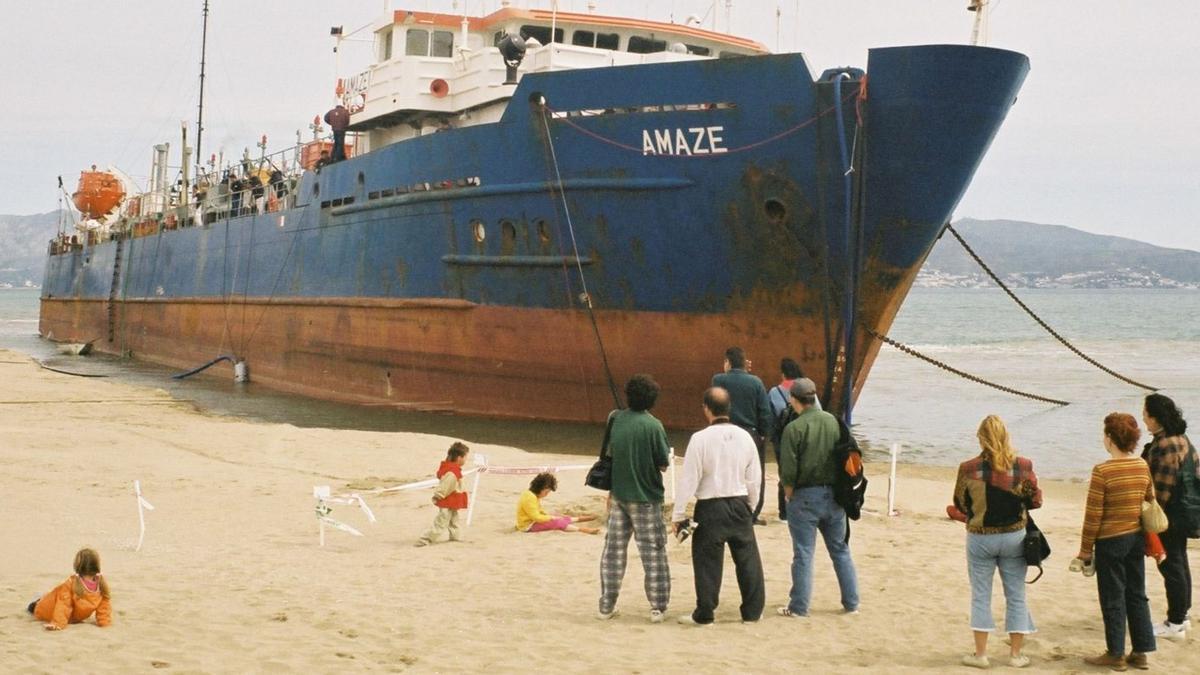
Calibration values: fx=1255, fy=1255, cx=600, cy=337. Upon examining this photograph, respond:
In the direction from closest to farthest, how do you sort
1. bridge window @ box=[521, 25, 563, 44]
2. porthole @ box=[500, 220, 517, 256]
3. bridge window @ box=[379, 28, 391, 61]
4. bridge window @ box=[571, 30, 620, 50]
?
1. porthole @ box=[500, 220, 517, 256]
2. bridge window @ box=[571, 30, 620, 50]
3. bridge window @ box=[521, 25, 563, 44]
4. bridge window @ box=[379, 28, 391, 61]

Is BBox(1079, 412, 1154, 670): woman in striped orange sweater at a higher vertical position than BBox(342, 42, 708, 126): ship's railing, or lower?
lower

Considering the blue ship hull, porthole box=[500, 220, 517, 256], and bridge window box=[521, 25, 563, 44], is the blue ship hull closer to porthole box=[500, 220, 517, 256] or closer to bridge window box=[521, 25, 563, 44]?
porthole box=[500, 220, 517, 256]

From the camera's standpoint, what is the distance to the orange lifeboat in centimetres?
4691

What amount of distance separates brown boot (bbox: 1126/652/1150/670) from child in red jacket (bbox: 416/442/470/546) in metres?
4.92

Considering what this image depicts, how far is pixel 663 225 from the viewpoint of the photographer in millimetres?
16406

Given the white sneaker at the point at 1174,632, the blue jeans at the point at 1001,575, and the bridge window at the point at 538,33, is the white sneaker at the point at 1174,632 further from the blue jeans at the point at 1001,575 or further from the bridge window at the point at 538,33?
the bridge window at the point at 538,33

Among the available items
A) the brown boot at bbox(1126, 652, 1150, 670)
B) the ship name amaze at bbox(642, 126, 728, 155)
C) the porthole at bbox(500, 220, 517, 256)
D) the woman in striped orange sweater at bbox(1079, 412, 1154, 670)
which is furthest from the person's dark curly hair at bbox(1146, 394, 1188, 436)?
the porthole at bbox(500, 220, 517, 256)

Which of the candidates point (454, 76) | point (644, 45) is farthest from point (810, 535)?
point (454, 76)

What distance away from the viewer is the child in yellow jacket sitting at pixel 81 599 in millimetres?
6617

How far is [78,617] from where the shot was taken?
21.7ft

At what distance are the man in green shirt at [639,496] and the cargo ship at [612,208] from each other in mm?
8821

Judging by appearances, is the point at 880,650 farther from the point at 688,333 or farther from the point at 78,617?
the point at 688,333

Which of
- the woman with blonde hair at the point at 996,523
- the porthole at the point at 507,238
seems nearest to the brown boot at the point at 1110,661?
the woman with blonde hair at the point at 996,523

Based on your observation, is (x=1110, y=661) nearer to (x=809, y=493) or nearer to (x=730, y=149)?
(x=809, y=493)
